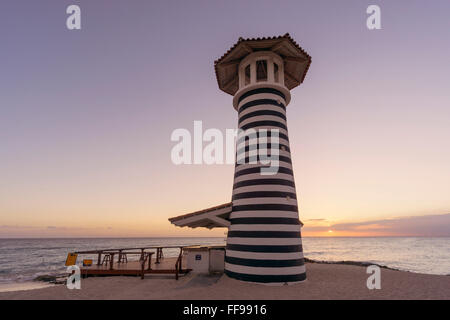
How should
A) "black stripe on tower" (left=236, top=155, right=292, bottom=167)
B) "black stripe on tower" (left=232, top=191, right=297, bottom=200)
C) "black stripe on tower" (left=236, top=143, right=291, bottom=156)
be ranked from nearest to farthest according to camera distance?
"black stripe on tower" (left=232, top=191, right=297, bottom=200)
"black stripe on tower" (left=236, top=155, right=292, bottom=167)
"black stripe on tower" (left=236, top=143, right=291, bottom=156)

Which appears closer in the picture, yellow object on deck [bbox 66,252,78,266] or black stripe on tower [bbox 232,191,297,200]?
black stripe on tower [bbox 232,191,297,200]

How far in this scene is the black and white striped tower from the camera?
12180 millimetres

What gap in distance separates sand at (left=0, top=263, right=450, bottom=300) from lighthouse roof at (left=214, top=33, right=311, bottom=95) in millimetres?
12194

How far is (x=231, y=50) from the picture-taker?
14539mm

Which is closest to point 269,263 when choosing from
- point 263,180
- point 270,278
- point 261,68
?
point 270,278

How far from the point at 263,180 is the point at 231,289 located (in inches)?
210

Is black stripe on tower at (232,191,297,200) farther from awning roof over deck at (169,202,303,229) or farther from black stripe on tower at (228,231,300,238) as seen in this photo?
black stripe on tower at (228,231,300,238)

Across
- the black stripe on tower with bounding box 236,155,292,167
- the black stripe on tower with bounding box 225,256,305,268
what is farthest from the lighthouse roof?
the black stripe on tower with bounding box 225,256,305,268

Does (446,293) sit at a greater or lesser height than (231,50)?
lesser

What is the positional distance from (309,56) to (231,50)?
4.76 metres

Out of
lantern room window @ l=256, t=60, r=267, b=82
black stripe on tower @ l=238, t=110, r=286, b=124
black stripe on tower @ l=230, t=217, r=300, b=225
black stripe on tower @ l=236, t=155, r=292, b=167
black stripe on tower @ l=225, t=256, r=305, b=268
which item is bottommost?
black stripe on tower @ l=225, t=256, r=305, b=268

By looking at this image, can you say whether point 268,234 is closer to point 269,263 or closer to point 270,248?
point 270,248
